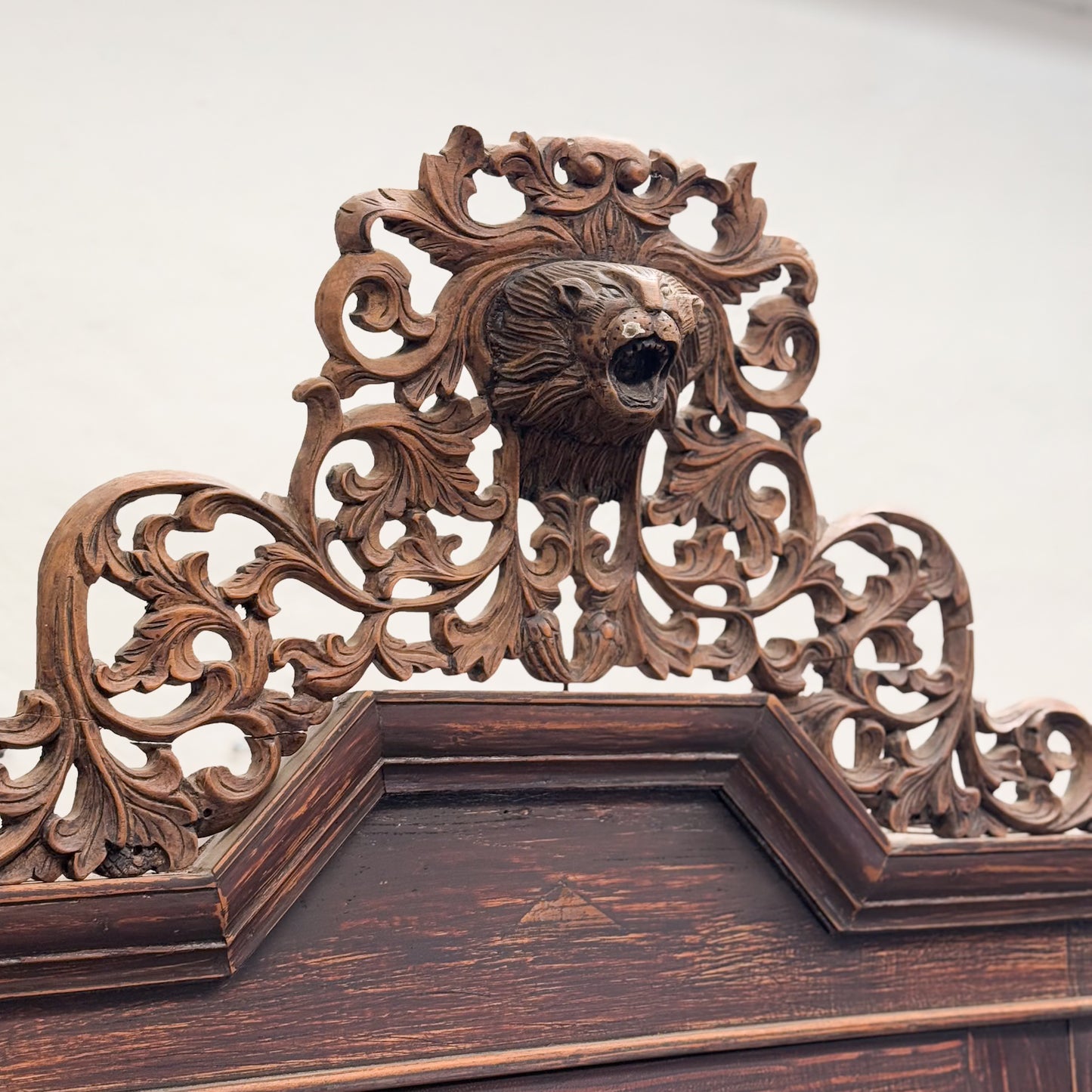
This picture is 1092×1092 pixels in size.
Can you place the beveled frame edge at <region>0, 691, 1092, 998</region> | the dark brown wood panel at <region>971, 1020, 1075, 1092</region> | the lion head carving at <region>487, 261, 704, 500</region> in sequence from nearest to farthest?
the beveled frame edge at <region>0, 691, 1092, 998</region> < the lion head carving at <region>487, 261, 704, 500</region> < the dark brown wood panel at <region>971, 1020, 1075, 1092</region>

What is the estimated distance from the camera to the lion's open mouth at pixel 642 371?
88 cm

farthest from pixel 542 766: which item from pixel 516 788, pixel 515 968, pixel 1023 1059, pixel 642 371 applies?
pixel 1023 1059

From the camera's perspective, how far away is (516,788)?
2.93 feet

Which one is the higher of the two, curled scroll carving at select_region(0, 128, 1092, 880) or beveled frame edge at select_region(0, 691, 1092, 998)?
curled scroll carving at select_region(0, 128, 1092, 880)

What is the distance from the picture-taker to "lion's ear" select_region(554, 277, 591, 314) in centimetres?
88

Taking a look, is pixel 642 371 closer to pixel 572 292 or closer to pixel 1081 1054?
pixel 572 292

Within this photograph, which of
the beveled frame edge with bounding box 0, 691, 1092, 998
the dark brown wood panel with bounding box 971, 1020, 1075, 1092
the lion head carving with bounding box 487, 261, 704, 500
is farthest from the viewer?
the dark brown wood panel with bounding box 971, 1020, 1075, 1092

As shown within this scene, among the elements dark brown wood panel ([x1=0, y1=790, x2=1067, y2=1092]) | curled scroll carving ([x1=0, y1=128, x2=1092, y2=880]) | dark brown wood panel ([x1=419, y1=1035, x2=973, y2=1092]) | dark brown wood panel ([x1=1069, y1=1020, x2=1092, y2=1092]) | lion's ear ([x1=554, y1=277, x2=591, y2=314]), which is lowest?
dark brown wood panel ([x1=1069, y1=1020, x2=1092, y2=1092])

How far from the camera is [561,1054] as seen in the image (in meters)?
0.88

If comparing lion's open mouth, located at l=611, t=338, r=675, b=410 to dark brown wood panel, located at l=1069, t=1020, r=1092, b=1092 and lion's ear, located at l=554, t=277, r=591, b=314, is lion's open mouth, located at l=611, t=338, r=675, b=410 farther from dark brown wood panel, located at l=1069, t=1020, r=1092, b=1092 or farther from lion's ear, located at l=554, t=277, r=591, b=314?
dark brown wood panel, located at l=1069, t=1020, r=1092, b=1092

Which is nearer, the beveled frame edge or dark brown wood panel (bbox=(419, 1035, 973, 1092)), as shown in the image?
the beveled frame edge

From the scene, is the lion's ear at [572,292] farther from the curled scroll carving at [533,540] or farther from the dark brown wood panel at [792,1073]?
the dark brown wood panel at [792,1073]

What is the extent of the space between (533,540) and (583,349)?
0.12m

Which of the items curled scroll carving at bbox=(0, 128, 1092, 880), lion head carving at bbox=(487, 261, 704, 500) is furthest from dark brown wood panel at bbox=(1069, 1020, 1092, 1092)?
lion head carving at bbox=(487, 261, 704, 500)
